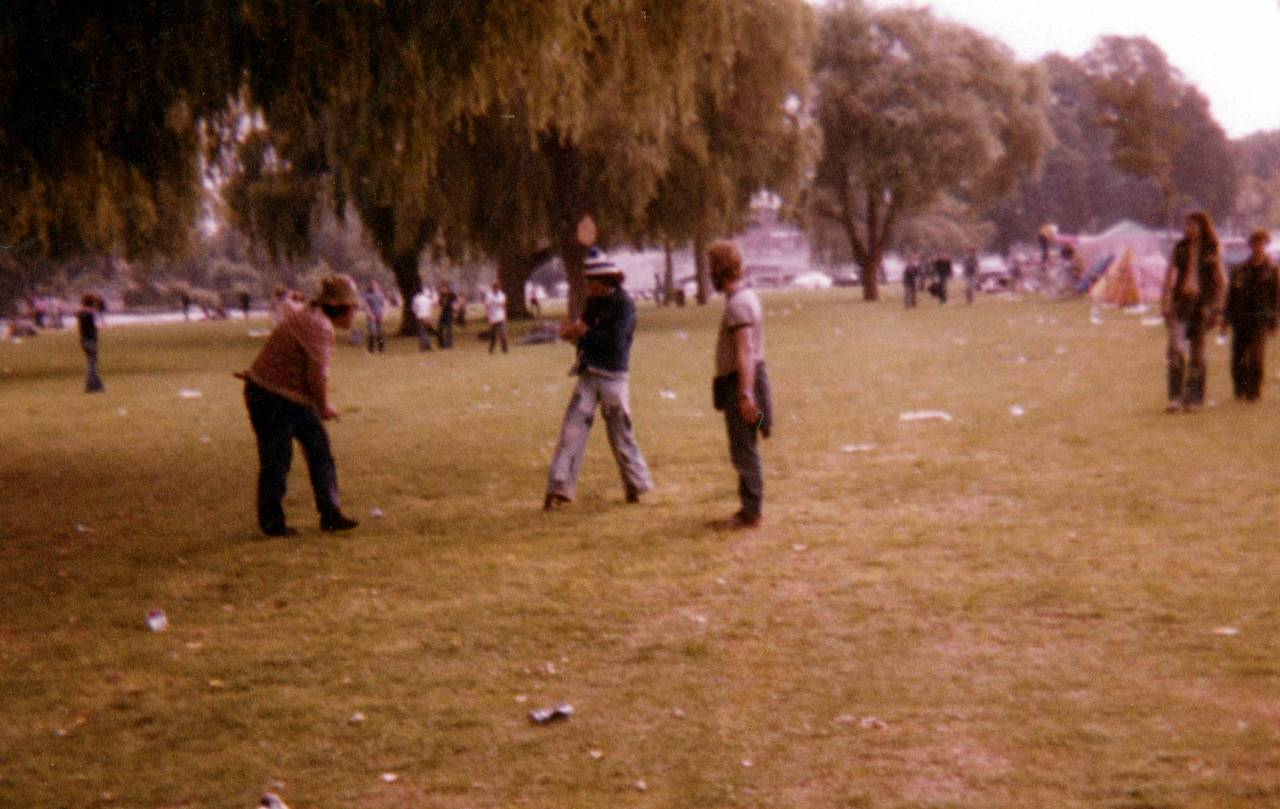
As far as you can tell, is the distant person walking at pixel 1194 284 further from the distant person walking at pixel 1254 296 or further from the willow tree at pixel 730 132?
the willow tree at pixel 730 132

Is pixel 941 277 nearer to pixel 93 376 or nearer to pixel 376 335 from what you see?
pixel 376 335

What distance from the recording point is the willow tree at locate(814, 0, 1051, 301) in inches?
2122

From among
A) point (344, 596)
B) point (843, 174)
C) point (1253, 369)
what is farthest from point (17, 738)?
point (843, 174)

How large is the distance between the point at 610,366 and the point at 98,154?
542 cm

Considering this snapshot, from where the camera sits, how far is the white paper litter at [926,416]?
1523 cm

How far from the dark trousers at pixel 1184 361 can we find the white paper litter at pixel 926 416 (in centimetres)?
224

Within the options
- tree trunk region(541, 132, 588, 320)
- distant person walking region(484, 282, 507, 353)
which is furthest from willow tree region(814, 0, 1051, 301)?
distant person walking region(484, 282, 507, 353)

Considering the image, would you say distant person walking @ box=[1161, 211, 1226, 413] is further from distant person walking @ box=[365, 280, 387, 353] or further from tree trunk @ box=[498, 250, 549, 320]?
tree trunk @ box=[498, 250, 549, 320]

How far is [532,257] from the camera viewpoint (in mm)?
47562

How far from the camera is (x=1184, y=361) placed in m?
14.8

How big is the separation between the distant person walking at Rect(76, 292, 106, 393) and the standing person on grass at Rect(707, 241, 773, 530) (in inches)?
664

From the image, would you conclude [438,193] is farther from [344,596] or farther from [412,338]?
[344,596]

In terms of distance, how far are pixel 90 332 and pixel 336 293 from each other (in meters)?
15.6

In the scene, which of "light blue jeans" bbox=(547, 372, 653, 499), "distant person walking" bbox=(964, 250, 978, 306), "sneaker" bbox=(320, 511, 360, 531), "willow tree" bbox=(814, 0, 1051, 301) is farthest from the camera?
"willow tree" bbox=(814, 0, 1051, 301)
